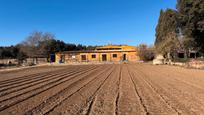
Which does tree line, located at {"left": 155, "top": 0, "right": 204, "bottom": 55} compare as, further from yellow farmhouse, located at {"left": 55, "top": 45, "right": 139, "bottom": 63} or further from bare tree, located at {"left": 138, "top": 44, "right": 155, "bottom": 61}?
yellow farmhouse, located at {"left": 55, "top": 45, "right": 139, "bottom": 63}

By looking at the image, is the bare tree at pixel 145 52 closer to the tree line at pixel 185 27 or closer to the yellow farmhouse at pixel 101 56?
the yellow farmhouse at pixel 101 56

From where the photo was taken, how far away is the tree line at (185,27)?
2973 cm

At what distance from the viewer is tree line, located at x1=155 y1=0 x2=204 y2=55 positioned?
29734 mm

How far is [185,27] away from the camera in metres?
33.4

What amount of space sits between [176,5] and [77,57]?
36.7m

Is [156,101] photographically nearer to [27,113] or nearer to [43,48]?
[27,113]

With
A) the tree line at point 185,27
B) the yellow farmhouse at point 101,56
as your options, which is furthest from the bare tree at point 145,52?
the tree line at point 185,27

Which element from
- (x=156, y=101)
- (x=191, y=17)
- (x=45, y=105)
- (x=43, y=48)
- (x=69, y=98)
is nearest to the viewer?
(x=45, y=105)

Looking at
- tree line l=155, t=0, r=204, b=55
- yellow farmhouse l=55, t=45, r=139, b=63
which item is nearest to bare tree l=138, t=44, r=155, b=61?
yellow farmhouse l=55, t=45, r=139, b=63

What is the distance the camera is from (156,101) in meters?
8.45

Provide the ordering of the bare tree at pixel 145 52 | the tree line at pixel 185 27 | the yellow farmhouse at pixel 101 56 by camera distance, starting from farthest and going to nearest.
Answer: the yellow farmhouse at pixel 101 56, the bare tree at pixel 145 52, the tree line at pixel 185 27

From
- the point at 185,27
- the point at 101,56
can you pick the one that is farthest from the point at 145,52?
the point at 185,27

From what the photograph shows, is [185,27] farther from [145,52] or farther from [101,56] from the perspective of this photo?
[101,56]

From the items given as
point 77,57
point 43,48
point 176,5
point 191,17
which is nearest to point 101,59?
point 77,57
